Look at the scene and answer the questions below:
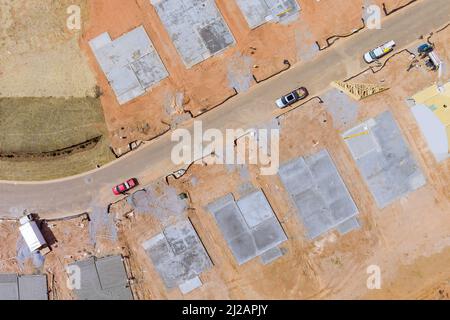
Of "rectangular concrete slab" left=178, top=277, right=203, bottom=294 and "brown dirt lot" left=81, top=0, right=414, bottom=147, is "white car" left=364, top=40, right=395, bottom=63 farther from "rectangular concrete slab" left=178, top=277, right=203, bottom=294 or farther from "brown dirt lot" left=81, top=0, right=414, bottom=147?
"rectangular concrete slab" left=178, top=277, right=203, bottom=294

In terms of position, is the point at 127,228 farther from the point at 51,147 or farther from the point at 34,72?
the point at 34,72

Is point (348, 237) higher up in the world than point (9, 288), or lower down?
lower down

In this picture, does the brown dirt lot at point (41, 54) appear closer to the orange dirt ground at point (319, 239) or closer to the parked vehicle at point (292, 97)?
the orange dirt ground at point (319, 239)

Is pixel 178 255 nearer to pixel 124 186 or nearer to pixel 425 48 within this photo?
pixel 124 186

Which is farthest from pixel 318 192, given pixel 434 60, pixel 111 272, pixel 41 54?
pixel 41 54

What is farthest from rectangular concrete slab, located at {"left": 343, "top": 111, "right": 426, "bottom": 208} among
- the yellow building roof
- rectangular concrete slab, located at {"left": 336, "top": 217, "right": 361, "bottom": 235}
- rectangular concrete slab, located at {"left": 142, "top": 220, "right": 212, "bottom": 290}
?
rectangular concrete slab, located at {"left": 142, "top": 220, "right": 212, "bottom": 290}

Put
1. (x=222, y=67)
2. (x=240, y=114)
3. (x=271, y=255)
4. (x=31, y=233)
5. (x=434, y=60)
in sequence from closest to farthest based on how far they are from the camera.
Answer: (x=31, y=233) → (x=434, y=60) → (x=271, y=255) → (x=240, y=114) → (x=222, y=67)
